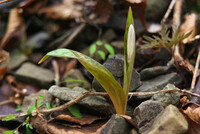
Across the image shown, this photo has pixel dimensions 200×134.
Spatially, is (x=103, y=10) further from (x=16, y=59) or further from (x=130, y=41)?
(x=130, y=41)

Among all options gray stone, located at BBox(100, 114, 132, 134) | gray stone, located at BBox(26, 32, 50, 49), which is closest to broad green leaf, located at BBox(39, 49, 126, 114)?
gray stone, located at BBox(100, 114, 132, 134)

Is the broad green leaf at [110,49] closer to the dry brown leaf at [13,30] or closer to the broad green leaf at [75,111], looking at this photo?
the broad green leaf at [75,111]

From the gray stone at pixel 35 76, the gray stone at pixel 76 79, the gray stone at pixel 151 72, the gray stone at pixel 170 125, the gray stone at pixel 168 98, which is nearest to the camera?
the gray stone at pixel 170 125

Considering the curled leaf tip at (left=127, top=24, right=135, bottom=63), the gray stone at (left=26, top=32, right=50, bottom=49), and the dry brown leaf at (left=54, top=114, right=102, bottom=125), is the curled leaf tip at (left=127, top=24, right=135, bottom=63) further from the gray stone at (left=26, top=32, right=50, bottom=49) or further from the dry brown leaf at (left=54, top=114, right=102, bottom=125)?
the gray stone at (left=26, top=32, right=50, bottom=49)

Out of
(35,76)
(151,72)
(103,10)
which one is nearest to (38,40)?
(35,76)

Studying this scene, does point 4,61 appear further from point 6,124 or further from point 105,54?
point 105,54

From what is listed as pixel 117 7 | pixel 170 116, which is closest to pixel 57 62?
pixel 117 7

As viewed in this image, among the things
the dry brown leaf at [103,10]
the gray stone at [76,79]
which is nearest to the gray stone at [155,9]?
the dry brown leaf at [103,10]
